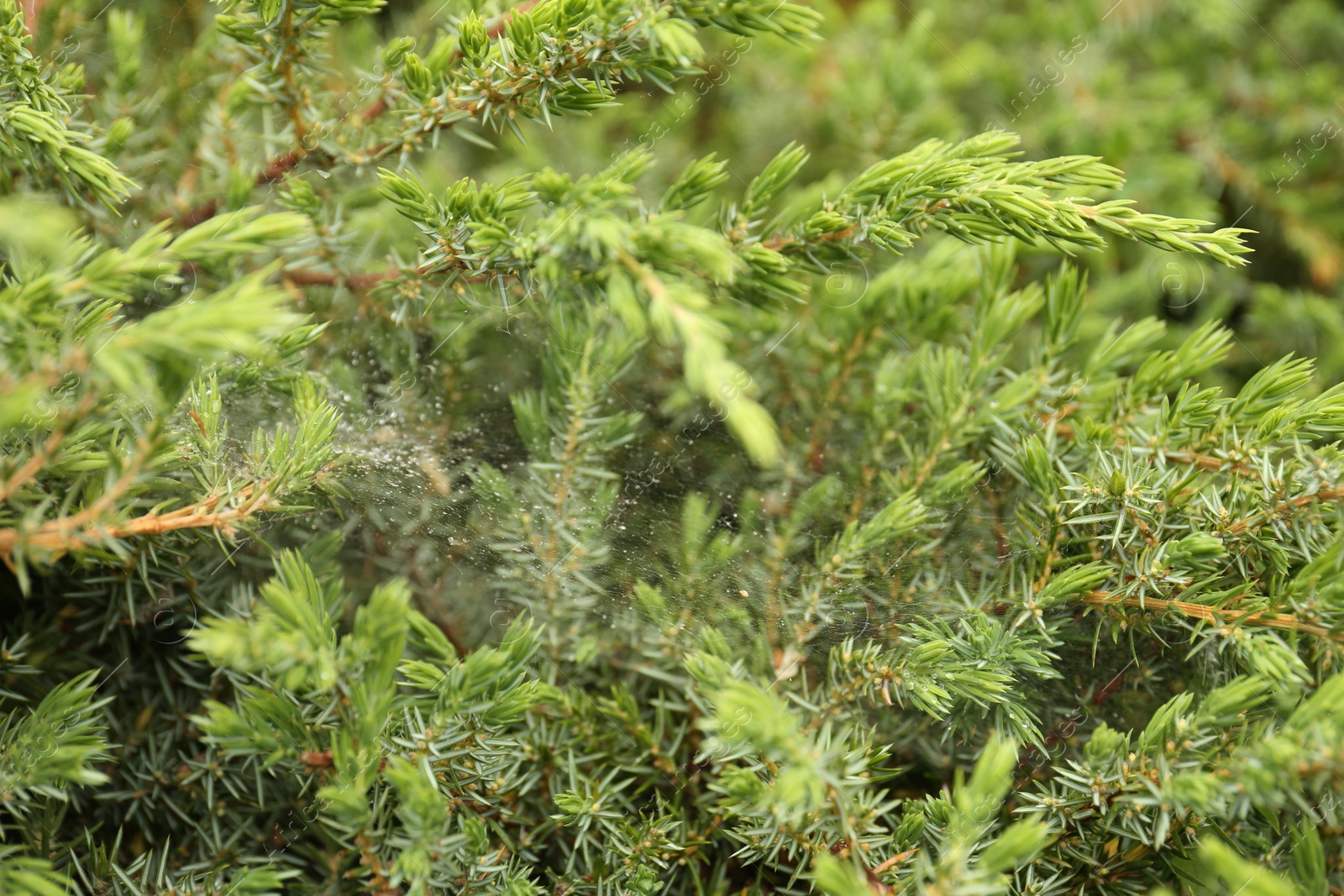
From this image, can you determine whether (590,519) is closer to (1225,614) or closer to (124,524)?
(124,524)

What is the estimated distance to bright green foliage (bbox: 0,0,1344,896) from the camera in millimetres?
482

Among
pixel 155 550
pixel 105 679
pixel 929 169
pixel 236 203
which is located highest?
pixel 929 169

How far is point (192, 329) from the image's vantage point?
16.2 inches

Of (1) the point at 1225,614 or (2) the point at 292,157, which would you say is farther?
(2) the point at 292,157

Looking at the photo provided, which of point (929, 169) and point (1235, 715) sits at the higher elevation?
point (929, 169)

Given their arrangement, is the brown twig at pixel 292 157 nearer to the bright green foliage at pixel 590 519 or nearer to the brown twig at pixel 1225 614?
the bright green foliage at pixel 590 519

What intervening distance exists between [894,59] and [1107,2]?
0.35 meters

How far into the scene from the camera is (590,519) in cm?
65

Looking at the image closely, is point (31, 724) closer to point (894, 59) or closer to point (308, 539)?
point (308, 539)

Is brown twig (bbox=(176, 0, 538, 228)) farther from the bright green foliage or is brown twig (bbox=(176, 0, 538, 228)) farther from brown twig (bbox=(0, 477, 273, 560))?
brown twig (bbox=(0, 477, 273, 560))

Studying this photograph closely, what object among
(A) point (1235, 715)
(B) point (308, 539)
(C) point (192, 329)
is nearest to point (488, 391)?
(B) point (308, 539)

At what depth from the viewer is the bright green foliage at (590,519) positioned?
0.48m

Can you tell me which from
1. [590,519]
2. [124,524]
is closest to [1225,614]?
[590,519]

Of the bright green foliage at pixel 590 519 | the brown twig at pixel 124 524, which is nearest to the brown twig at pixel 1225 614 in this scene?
the bright green foliage at pixel 590 519
